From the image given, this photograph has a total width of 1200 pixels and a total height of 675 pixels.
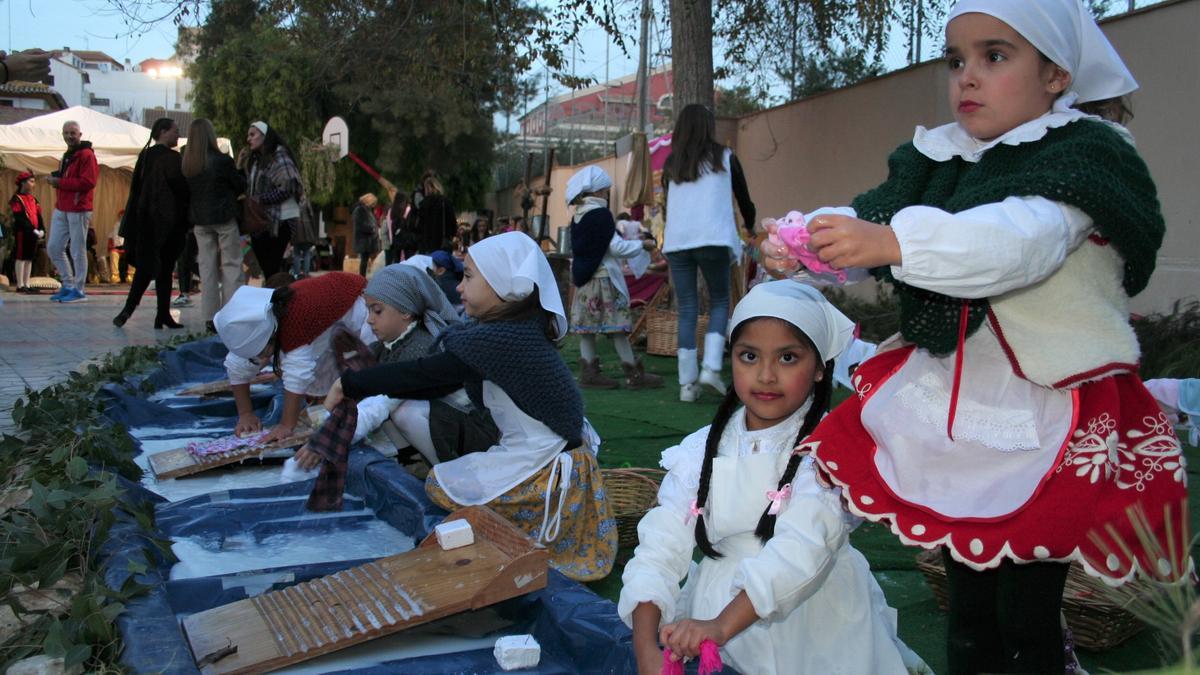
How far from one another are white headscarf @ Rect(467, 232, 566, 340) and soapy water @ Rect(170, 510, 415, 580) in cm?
88

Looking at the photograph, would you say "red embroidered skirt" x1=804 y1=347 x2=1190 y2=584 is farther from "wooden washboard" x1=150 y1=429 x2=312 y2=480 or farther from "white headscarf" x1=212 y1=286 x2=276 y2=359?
"white headscarf" x1=212 y1=286 x2=276 y2=359

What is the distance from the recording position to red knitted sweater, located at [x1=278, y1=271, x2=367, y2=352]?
177 inches

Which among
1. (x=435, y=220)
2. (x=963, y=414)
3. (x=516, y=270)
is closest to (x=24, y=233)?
(x=435, y=220)

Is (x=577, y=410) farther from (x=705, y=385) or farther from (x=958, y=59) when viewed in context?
(x=705, y=385)

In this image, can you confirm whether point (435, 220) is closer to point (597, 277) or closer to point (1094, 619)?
point (597, 277)

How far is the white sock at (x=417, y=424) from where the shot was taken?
385 cm

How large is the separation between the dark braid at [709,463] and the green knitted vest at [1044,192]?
1.83ft

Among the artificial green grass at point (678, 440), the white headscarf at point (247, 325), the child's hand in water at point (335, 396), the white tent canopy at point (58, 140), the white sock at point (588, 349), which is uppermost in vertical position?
the white tent canopy at point (58, 140)

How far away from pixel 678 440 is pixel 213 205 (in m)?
4.83

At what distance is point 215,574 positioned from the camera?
2.96 m

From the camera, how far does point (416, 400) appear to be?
12.7 ft

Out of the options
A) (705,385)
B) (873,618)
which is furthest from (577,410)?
(705,385)

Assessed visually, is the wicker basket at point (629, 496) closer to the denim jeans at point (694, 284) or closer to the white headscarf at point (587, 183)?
the denim jeans at point (694, 284)

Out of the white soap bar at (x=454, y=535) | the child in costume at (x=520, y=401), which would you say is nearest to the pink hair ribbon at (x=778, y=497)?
the white soap bar at (x=454, y=535)
